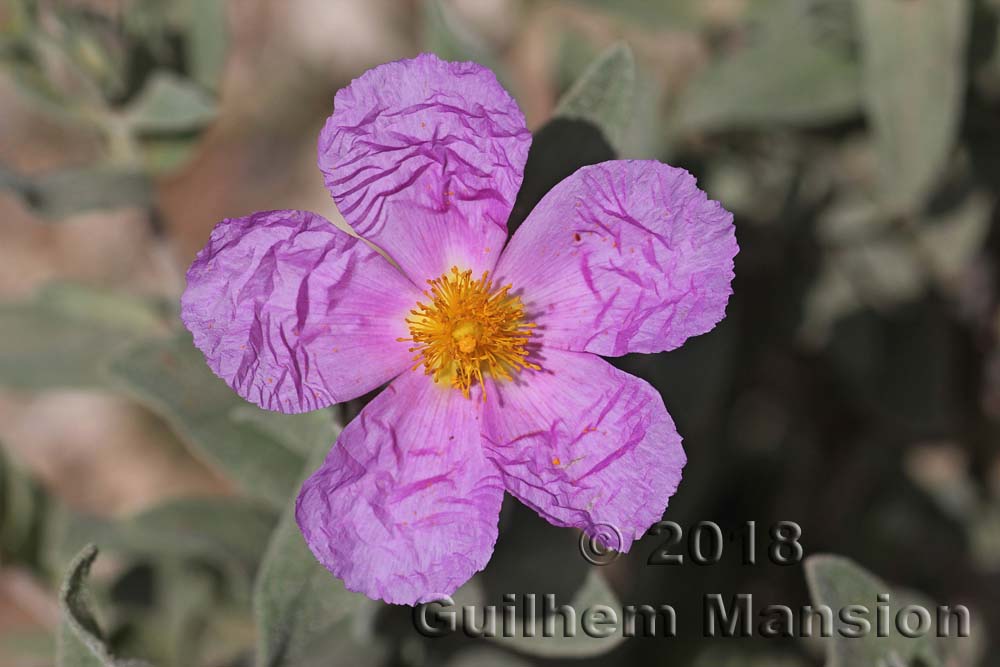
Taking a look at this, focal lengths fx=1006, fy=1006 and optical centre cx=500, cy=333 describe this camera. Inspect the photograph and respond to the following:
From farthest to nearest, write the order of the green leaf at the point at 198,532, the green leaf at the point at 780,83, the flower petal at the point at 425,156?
the green leaf at the point at 780,83 < the green leaf at the point at 198,532 < the flower petal at the point at 425,156

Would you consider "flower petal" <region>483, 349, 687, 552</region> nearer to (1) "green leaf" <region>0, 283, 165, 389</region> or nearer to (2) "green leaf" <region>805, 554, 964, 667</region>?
(2) "green leaf" <region>805, 554, 964, 667</region>

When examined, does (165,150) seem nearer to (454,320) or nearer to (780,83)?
(454,320)

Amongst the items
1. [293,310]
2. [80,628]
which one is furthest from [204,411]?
[80,628]

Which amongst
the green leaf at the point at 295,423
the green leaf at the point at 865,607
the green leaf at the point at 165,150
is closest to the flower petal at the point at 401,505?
the green leaf at the point at 295,423

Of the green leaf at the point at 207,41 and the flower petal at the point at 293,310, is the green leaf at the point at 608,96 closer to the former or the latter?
the flower petal at the point at 293,310

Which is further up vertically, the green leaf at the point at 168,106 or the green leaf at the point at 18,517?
the green leaf at the point at 168,106

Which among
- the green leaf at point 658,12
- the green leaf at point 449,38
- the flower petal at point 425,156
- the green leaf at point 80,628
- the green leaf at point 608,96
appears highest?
the green leaf at point 658,12

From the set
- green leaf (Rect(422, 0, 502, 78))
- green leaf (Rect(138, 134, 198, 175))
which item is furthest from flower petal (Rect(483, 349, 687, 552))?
green leaf (Rect(138, 134, 198, 175))
